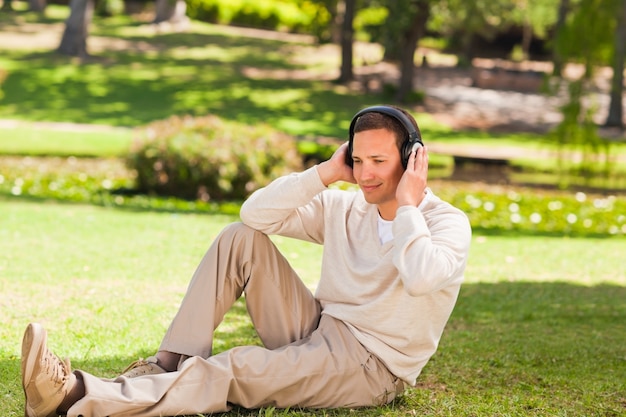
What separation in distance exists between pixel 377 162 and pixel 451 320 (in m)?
2.91

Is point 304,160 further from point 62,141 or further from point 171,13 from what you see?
point 171,13

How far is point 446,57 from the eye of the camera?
41719 millimetres

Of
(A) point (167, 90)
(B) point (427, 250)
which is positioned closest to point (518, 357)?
Answer: (B) point (427, 250)

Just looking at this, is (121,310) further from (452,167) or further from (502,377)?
(452,167)

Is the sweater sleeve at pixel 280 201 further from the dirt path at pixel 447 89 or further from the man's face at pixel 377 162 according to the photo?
the dirt path at pixel 447 89

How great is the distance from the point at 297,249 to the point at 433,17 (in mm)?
23987

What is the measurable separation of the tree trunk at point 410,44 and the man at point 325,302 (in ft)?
80.6

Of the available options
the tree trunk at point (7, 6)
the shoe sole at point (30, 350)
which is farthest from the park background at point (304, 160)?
the shoe sole at point (30, 350)

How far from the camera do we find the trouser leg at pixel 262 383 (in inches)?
144

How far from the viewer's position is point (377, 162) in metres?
4.00

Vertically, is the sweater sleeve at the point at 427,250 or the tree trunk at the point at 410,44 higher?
the sweater sleeve at the point at 427,250

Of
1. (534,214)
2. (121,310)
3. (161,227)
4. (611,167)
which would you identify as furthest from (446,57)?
(121,310)

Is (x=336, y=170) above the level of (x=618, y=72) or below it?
above

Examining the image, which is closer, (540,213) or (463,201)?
(540,213)
